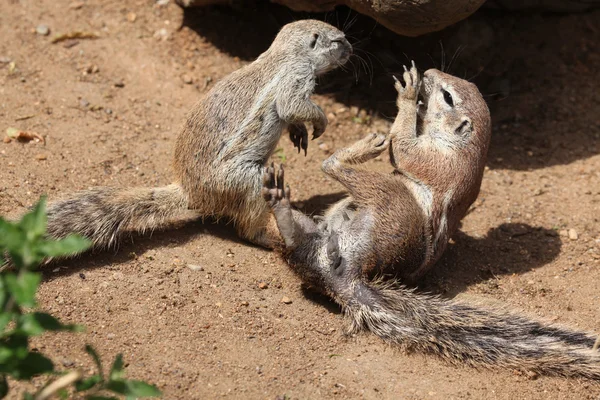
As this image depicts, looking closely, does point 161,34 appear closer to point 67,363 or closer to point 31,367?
point 67,363

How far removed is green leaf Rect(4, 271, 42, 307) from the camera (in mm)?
3172

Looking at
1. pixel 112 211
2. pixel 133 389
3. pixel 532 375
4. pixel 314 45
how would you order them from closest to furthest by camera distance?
1. pixel 133 389
2. pixel 532 375
3. pixel 112 211
4. pixel 314 45

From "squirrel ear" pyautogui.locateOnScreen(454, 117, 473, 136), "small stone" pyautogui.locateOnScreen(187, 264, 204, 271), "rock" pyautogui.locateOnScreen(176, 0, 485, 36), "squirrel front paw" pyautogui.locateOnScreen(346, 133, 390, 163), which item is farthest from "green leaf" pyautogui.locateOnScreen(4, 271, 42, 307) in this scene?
"rock" pyautogui.locateOnScreen(176, 0, 485, 36)

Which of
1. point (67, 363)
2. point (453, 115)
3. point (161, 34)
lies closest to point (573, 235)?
point (453, 115)

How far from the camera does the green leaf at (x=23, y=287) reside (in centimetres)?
317

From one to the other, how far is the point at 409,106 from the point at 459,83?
570mm

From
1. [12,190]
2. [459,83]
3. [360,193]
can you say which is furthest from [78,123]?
[459,83]

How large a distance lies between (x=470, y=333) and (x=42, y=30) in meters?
6.42

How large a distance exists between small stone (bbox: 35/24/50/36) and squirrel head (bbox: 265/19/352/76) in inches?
132

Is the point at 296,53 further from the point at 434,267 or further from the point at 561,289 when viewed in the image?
the point at 561,289

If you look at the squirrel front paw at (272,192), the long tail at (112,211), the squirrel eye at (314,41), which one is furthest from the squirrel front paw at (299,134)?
the long tail at (112,211)

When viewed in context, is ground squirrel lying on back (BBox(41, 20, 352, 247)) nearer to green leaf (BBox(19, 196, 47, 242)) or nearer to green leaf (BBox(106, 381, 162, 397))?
green leaf (BBox(19, 196, 47, 242))

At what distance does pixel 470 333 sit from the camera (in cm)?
550

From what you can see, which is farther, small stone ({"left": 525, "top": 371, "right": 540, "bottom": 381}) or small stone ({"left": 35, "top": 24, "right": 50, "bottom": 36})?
small stone ({"left": 35, "top": 24, "right": 50, "bottom": 36})
